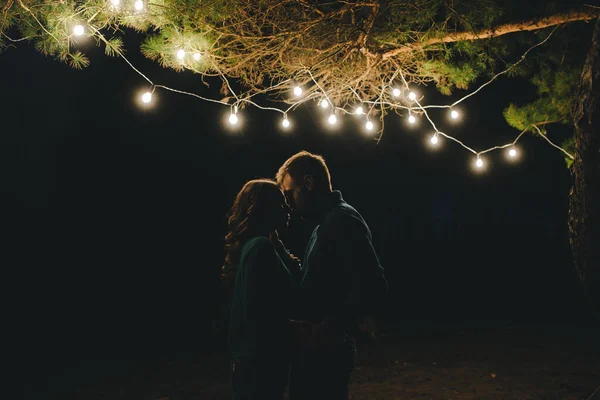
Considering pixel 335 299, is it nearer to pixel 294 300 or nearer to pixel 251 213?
pixel 294 300

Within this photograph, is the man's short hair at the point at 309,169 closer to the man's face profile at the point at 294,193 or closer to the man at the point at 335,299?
the man's face profile at the point at 294,193

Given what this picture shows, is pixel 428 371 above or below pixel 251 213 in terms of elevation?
below

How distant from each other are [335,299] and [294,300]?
21 centimetres

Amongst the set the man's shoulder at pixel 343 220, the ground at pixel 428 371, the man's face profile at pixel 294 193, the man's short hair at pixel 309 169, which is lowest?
the ground at pixel 428 371

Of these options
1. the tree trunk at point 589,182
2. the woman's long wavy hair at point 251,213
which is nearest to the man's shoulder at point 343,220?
the woman's long wavy hair at point 251,213

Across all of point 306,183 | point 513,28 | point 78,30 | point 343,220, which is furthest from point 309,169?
point 513,28

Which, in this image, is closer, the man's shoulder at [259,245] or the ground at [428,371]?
the man's shoulder at [259,245]

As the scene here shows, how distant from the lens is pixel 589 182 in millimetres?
1938

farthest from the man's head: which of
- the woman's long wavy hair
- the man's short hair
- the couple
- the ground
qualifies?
the ground

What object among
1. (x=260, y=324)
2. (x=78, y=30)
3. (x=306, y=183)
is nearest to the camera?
(x=260, y=324)

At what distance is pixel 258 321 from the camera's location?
213 centimetres

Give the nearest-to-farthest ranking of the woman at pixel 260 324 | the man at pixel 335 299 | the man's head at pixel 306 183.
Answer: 1. the woman at pixel 260 324
2. the man at pixel 335 299
3. the man's head at pixel 306 183

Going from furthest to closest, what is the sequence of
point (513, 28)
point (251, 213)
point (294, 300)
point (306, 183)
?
point (513, 28)
point (306, 183)
point (251, 213)
point (294, 300)

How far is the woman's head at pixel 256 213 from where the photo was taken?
238 centimetres
